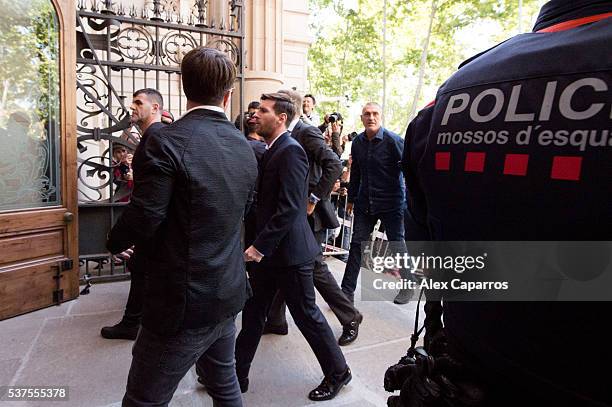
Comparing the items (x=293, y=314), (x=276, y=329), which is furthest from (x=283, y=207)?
(x=276, y=329)

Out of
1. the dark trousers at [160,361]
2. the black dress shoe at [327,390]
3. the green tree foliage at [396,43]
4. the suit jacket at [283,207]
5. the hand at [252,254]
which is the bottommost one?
the black dress shoe at [327,390]

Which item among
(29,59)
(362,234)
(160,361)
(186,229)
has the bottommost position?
(160,361)

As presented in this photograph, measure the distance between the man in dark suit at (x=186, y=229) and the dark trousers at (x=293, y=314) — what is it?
82 cm

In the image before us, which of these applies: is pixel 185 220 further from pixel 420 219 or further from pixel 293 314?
pixel 293 314

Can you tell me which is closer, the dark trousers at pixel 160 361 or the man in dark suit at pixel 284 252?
the dark trousers at pixel 160 361

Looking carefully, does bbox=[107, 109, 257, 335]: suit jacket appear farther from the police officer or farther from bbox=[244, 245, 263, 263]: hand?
the police officer

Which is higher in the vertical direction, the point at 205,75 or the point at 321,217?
the point at 205,75

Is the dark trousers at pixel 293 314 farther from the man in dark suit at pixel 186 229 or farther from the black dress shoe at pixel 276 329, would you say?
the black dress shoe at pixel 276 329

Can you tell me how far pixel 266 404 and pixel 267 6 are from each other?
273 inches

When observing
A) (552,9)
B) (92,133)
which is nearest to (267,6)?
(92,133)

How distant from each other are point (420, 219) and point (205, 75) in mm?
1069

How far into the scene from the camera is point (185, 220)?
165cm

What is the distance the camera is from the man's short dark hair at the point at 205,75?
179cm

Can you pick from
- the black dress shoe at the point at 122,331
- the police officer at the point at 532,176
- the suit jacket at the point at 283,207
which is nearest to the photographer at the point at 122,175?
the black dress shoe at the point at 122,331
